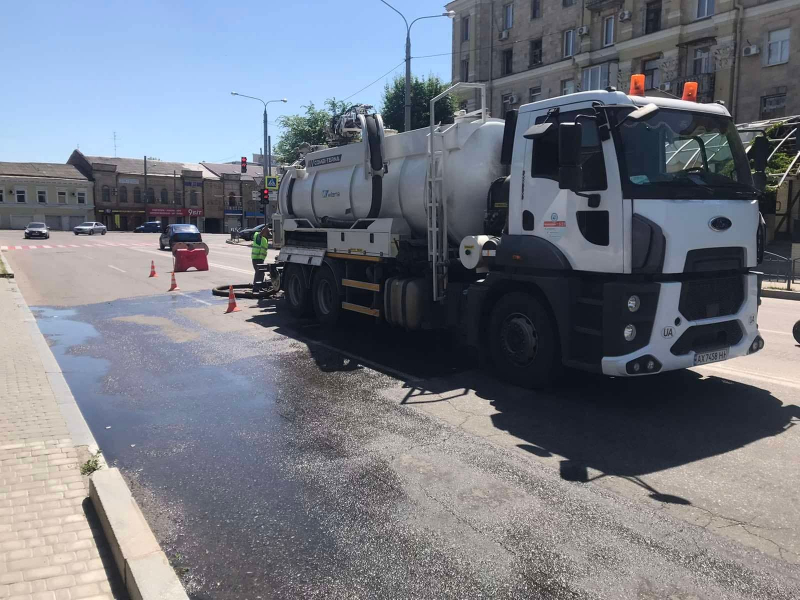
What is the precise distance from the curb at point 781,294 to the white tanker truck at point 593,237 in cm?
1155

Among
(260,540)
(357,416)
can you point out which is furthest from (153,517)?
(357,416)

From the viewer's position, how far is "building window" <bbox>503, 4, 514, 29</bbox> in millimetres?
40625

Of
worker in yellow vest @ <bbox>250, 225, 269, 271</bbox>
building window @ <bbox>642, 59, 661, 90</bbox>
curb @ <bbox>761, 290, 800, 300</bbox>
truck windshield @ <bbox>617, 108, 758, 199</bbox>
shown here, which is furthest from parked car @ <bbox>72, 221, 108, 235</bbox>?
truck windshield @ <bbox>617, 108, 758, 199</bbox>

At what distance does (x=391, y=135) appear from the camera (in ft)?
31.7

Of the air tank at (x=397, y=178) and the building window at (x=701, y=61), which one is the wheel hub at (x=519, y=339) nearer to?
the air tank at (x=397, y=178)

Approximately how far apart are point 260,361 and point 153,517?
440cm

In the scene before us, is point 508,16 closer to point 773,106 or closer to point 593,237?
point 773,106

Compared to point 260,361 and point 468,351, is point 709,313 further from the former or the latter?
point 260,361

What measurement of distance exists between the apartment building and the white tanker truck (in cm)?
1768

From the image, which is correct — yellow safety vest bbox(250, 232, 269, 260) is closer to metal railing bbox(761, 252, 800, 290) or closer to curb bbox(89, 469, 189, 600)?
curb bbox(89, 469, 189, 600)

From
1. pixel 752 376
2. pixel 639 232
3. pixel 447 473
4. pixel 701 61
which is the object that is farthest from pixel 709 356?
pixel 701 61

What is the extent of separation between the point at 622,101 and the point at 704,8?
95.2 ft

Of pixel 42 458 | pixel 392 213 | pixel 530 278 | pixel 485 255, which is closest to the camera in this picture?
pixel 42 458

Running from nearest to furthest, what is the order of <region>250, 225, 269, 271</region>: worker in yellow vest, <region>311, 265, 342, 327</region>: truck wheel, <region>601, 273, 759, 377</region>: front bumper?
<region>601, 273, 759, 377</region>: front bumper < <region>311, 265, 342, 327</region>: truck wheel < <region>250, 225, 269, 271</region>: worker in yellow vest
